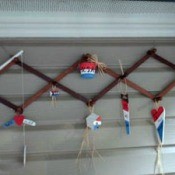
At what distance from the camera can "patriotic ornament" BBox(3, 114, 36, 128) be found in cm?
144

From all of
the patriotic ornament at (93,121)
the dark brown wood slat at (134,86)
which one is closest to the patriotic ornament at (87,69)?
the dark brown wood slat at (134,86)

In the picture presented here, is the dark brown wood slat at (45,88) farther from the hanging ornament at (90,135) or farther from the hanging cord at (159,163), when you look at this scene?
the hanging cord at (159,163)

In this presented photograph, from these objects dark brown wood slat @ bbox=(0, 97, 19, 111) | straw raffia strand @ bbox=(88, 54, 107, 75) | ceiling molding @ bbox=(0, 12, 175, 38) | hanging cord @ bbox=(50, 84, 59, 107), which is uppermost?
ceiling molding @ bbox=(0, 12, 175, 38)

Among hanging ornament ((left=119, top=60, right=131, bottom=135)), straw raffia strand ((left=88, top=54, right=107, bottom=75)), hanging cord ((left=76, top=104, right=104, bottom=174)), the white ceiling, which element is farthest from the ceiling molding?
hanging cord ((left=76, top=104, right=104, bottom=174))

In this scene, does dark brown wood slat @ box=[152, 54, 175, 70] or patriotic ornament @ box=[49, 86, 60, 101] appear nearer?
patriotic ornament @ box=[49, 86, 60, 101]

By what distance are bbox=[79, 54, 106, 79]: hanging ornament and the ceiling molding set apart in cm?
13

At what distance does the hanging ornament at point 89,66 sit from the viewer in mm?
1499

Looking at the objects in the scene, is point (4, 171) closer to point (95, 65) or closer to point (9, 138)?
point (9, 138)

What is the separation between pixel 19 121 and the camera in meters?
1.44

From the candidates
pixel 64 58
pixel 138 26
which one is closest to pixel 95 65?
pixel 64 58

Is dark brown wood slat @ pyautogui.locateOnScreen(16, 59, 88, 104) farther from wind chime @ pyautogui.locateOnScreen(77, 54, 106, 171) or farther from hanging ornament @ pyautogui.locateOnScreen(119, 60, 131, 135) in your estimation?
hanging ornament @ pyautogui.locateOnScreen(119, 60, 131, 135)

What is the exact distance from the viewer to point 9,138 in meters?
1.48

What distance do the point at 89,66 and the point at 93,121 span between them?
30 cm

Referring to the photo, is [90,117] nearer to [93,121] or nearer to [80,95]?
[93,121]
